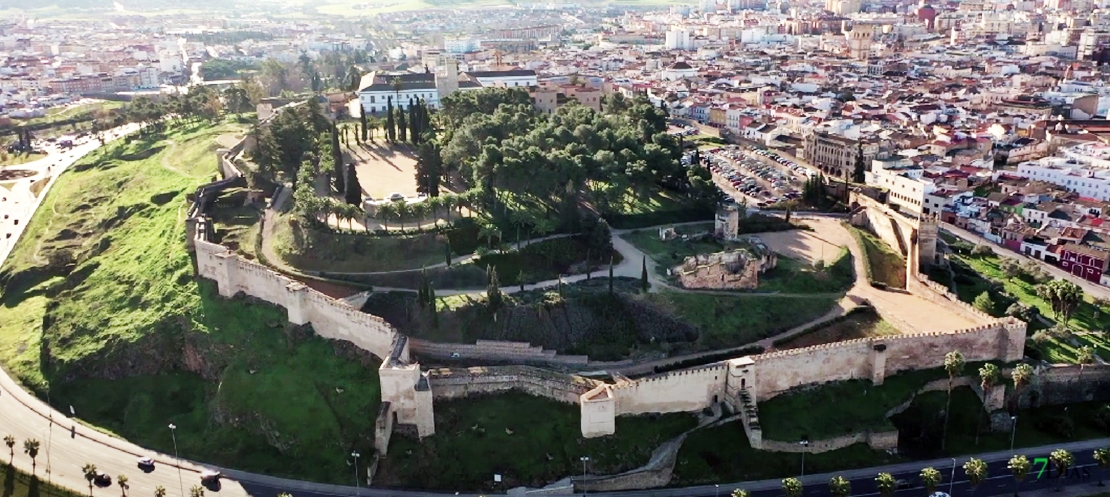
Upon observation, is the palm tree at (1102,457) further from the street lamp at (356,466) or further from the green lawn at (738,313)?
the street lamp at (356,466)

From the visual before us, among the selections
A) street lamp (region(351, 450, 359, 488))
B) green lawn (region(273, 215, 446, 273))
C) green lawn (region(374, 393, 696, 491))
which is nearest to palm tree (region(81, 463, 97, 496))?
street lamp (region(351, 450, 359, 488))

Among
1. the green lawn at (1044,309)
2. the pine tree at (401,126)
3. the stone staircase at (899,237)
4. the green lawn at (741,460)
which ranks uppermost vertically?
the pine tree at (401,126)

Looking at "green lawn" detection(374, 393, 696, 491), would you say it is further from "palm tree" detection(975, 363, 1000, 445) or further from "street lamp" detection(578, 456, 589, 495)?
"palm tree" detection(975, 363, 1000, 445)

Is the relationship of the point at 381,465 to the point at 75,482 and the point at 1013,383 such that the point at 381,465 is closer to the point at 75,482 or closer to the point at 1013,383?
the point at 75,482

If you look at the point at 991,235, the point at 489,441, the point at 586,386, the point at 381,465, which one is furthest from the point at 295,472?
the point at 991,235

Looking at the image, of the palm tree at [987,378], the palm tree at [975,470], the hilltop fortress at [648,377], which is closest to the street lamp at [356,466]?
the hilltop fortress at [648,377]
